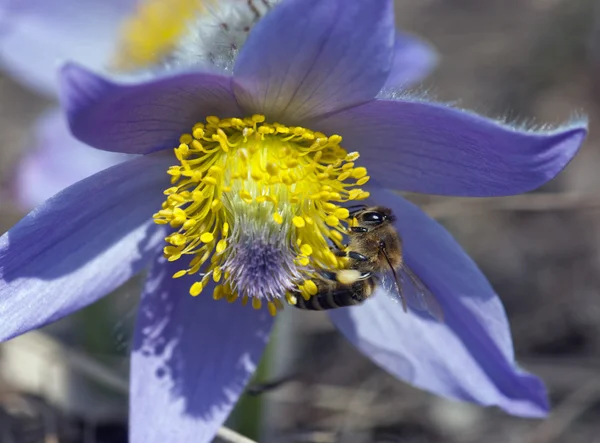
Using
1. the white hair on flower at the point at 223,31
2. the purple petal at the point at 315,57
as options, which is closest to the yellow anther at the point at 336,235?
the purple petal at the point at 315,57

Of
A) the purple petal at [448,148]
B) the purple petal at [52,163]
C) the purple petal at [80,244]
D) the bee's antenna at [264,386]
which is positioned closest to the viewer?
the purple petal at [448,148]

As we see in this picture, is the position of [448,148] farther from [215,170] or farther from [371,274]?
[215,170]

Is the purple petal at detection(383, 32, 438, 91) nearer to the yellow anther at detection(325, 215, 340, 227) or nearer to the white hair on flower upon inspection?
the white hair on flower

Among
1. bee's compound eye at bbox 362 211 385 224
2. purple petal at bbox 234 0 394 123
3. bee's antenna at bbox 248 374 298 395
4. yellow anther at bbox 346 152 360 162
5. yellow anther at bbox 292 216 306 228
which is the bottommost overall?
bee's antenna at bbox 248 374 298 395

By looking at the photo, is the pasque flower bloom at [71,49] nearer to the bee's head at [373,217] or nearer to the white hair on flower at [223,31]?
the white hair on flower at [223,31]

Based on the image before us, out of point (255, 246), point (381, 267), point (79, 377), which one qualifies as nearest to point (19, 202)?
point (79, 377)

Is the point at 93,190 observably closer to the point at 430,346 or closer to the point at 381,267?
the point at 381,267

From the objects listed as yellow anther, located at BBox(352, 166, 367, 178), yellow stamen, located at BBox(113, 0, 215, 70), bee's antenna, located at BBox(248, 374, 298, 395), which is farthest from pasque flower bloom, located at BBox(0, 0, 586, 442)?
yellow stamen, located at BBox(113, 0, 215, 70)

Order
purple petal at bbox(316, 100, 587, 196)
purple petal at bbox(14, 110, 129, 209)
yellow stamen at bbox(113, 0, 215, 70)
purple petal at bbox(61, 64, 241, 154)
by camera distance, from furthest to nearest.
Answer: yellow stamen at bbox(113, 0, 215, 70) → purple petal at bbox(14, 110, 129, 209) → purple petal at bbox(316, 100, 587, 196) → purple petal at bbox(61, 64, 241, 154)
